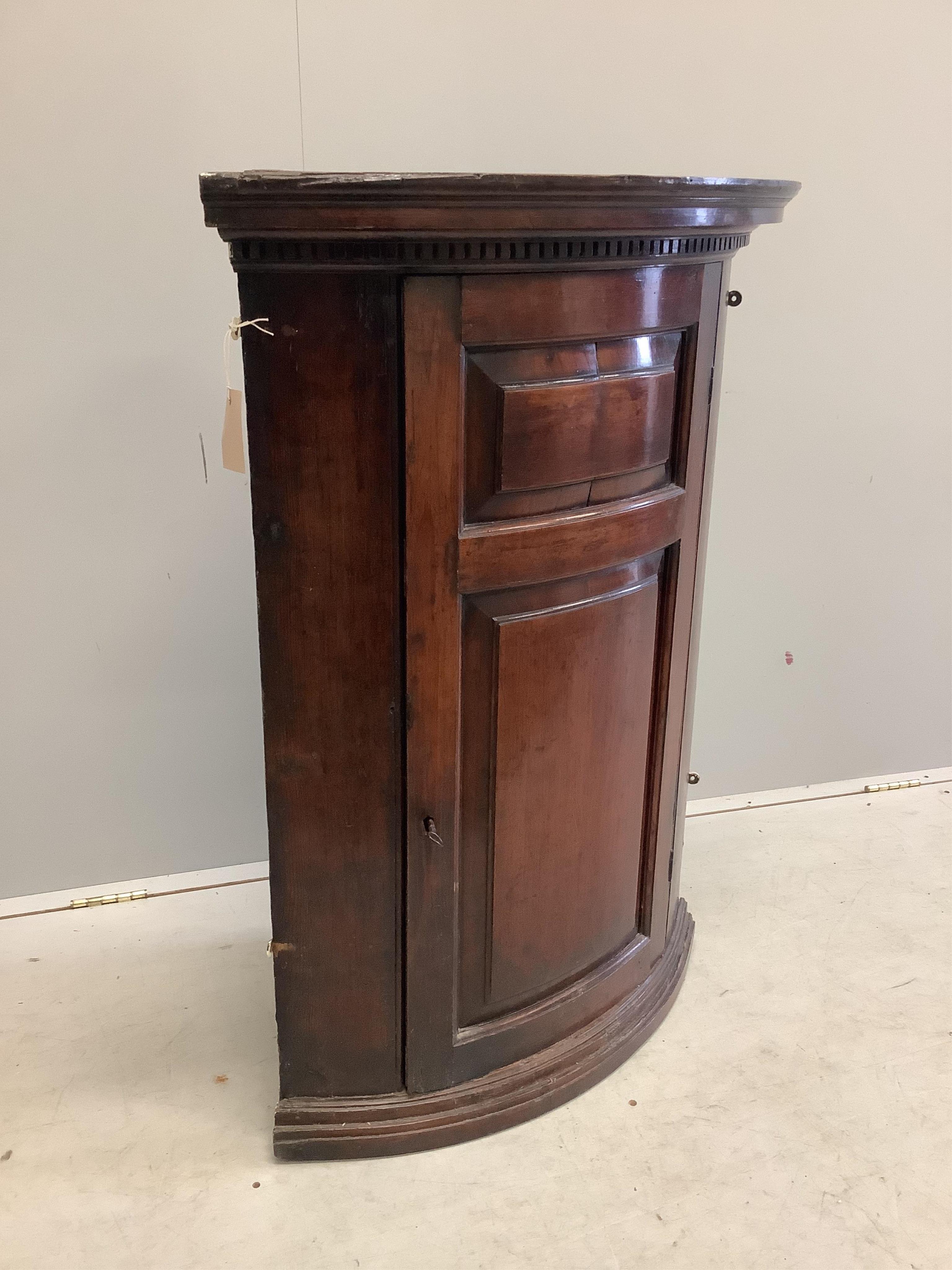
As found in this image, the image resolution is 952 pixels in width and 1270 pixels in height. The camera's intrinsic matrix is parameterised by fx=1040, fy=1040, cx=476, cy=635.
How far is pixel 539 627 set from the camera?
4.29 feet

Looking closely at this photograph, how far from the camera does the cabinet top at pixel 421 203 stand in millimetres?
1008

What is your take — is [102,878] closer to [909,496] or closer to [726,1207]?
[726,1207]

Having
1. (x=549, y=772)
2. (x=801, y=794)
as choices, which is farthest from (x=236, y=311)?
(x=801, y=794)

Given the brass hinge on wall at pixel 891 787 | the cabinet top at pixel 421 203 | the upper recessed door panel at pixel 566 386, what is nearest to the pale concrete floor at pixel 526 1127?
the brass hinge on wall at pixel 891 787

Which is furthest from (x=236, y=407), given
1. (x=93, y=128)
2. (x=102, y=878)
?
(x=102, y=878)

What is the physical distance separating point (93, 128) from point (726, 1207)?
1.81 m

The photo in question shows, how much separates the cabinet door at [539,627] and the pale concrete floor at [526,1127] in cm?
17

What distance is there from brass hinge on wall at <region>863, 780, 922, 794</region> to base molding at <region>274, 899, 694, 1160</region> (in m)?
1.13

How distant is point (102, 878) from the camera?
2.03m

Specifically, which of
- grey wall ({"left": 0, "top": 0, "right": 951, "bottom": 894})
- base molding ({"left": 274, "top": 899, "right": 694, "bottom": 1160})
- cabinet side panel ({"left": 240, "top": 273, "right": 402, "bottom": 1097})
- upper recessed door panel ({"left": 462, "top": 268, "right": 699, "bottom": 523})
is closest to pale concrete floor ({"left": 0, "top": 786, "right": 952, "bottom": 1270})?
base molding ({"left": 274, "top": 899, "right": 694, "bottom": 1160})

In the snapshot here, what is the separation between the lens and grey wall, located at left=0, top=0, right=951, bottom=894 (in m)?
1.65

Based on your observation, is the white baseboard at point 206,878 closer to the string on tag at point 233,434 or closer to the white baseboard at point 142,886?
the white baseboard at point 142,886

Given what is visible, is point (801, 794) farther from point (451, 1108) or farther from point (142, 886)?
point (142, 886)

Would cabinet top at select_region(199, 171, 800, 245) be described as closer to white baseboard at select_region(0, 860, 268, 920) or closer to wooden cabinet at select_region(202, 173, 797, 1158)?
wooden cabinet at select_region(202, 173, 797, 1158)
